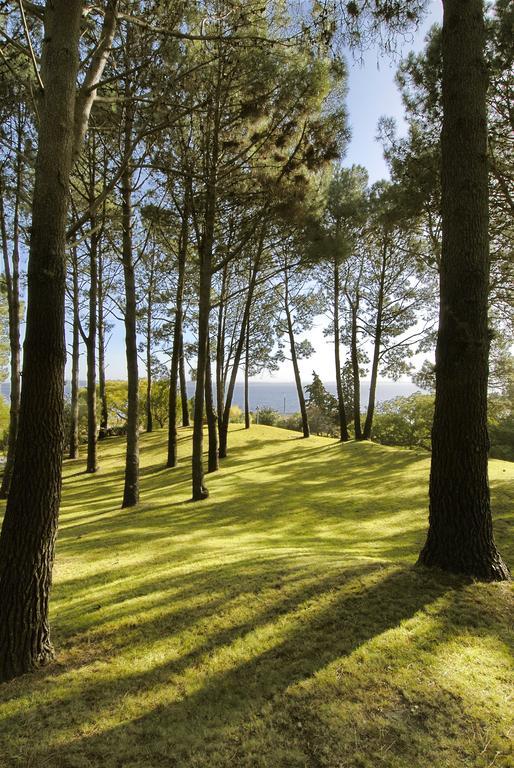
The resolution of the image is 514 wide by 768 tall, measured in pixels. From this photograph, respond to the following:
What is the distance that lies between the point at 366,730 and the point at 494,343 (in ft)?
62.2

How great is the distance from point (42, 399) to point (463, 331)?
3509mm

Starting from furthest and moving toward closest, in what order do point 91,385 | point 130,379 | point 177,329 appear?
point 91,385 → point 177,329 → point 130,379

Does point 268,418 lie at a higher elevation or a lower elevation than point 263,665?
lower

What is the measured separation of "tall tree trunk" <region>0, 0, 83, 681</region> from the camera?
2865 mm

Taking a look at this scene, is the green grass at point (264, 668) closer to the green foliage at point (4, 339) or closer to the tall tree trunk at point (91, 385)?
the tall tree trunk at point (91, 385)

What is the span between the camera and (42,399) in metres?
2.95

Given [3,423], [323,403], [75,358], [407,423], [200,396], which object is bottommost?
[407,423]

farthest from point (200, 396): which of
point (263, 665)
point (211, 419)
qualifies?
point (263, 665)

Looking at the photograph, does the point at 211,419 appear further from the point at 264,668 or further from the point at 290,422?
the point at 290,422

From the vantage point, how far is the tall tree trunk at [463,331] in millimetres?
3754

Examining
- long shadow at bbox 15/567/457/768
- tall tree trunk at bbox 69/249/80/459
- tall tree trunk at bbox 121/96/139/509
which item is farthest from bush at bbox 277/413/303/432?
long shadow at bbox 15/567/457/768

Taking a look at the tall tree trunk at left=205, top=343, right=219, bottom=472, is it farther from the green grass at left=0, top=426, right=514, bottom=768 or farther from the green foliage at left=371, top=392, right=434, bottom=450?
the green foliage at left=371, top=392, right=434, bottom=450

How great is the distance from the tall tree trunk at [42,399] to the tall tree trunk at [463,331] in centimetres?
327

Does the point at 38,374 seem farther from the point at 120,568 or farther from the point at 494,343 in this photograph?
the point at 494,343
